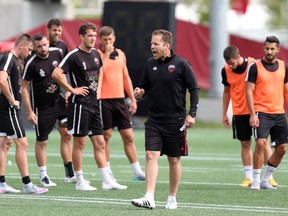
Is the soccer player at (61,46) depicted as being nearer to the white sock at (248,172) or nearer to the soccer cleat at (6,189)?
the soccer cleat at (6,189)

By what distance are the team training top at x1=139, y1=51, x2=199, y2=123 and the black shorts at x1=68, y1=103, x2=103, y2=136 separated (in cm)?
214

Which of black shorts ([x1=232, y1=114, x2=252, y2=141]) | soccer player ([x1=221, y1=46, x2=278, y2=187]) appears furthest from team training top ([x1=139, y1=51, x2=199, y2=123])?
black shorts ([x1=232, y1=114, x2=252, y2=141])

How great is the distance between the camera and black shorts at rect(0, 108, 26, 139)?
1430cm

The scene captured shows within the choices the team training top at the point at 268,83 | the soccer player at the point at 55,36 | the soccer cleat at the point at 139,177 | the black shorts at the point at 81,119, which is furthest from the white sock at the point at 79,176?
the team training top at the point at 268,83

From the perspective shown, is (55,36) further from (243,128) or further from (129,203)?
(129,203)

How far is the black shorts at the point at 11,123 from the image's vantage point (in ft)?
46.9

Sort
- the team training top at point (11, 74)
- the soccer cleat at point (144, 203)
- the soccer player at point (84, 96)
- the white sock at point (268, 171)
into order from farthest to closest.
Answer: the white sock at point (268, 171) < the soccer player at point (84, 96) < the team training top at point (11, 74) < the soccer cleat at point (144, 203)

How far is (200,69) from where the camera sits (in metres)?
34.0

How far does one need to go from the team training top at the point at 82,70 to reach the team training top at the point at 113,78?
1673 mm

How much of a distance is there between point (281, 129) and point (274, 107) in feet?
1.02

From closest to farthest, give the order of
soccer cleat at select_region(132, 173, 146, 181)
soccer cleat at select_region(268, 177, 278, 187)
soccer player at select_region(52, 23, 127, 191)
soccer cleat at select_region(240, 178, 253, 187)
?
soccer player at select_region(52, 23, 127, 191)
soccer cleat at select_region(268, 177, 278, 187)
soccer cleat at select_region(240, 178, 253, 187)
soccer cleat at select_region(132, 173, 146, 181)

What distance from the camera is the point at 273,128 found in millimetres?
15078

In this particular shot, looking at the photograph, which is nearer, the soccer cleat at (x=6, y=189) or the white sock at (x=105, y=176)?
the soccer cleat at (x=6, y=189)

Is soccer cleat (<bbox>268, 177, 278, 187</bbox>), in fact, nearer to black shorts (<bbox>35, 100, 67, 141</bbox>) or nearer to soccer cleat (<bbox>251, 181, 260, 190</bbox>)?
soccer cleat (<bbox>251, 181, 260, 190</bbox>)
